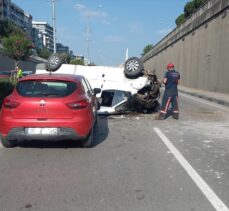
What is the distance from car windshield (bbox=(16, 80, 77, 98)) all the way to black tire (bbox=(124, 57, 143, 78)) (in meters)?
5.77

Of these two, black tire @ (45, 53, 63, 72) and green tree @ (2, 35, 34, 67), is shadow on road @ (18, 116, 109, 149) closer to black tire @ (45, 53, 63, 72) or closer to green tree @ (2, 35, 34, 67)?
black tire @ (45, 53, 63, 72)

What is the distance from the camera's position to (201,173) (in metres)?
5.97

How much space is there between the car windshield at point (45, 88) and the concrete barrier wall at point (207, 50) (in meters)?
20.3

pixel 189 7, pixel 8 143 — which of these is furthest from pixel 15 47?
pixel 8 143

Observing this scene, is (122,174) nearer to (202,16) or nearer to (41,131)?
(41,131)

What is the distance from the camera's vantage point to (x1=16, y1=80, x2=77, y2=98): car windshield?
727 centimetres

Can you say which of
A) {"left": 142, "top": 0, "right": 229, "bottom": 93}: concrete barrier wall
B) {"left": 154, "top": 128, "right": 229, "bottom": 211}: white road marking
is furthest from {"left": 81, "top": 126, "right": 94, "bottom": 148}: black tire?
{"left": 142, "top": 0, "right": 229, "bottom": 93}: concrete barrier wall

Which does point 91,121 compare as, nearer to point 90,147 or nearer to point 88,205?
point 90,147

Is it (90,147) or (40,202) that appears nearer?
(40,202)

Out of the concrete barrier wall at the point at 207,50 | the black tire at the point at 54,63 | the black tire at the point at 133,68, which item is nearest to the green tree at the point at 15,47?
the concrete barrier wall at the point at 207,50

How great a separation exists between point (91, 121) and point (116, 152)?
30.3 inches

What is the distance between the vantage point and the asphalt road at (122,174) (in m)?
4.64

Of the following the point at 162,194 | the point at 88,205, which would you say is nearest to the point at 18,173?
the point at 88,205

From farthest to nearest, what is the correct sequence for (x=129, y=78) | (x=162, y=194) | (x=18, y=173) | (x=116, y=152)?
(x=129, y=78), (x=116, y=152), (x=18, y=173), (x=162, y=194)
